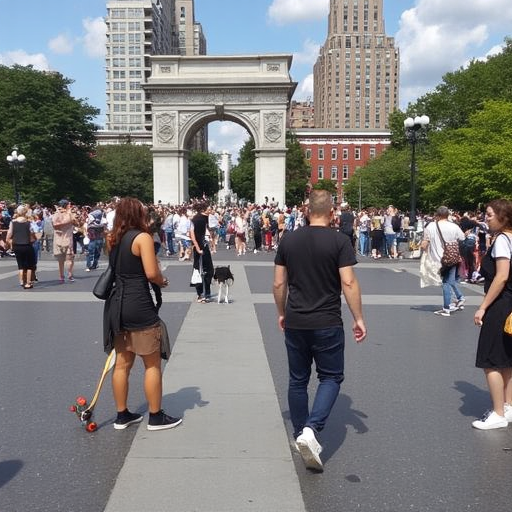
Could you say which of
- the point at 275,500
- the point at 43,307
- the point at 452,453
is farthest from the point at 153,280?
the point at 43,307

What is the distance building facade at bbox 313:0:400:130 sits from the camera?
6811 inches

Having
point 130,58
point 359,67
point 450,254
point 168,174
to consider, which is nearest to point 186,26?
point 359,67

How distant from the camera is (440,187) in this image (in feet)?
165

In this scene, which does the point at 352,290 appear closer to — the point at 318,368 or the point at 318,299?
the point at 318,299

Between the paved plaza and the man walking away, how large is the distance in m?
0.48

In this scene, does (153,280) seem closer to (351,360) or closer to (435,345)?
(351,360)

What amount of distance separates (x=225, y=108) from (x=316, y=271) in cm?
4426

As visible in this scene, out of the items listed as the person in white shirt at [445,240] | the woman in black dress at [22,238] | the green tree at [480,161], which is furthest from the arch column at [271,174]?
the person in white shirt at [445,240]

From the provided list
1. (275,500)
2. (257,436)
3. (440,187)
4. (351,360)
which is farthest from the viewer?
(440,187)

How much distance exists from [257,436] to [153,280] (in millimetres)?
1395

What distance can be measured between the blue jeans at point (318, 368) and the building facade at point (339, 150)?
12102cm

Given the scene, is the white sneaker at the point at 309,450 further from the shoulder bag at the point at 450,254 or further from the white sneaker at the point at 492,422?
the shoulder bag at the point at 450,254

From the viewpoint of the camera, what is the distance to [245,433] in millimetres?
5000

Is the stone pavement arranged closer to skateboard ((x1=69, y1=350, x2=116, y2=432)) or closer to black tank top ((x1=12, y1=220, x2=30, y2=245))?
skateboard ((x1=69, y1=350, x2=116, y2=432))
